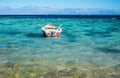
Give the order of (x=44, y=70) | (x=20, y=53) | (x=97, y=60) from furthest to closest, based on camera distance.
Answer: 1. (x=20, y=53)
2. (x=97, y=60)
3. (x=44, y=70)

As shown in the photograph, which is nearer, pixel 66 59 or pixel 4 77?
pixel 4 77

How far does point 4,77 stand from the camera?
11.7 metres

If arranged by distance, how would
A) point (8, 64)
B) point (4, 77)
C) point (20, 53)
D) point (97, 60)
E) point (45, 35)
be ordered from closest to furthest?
point (4, 77), point (8, 64), point (97, 60), point (20, 53), point (45, 35)

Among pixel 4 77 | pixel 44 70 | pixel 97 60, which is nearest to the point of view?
pixel 4 77

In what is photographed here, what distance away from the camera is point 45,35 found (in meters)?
29.7

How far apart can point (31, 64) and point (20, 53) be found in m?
3.78

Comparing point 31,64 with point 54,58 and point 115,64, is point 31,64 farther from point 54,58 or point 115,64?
point 115,64

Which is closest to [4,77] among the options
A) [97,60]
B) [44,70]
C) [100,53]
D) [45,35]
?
[44,70]

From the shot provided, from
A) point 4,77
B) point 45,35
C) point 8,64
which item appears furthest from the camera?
point 45,35

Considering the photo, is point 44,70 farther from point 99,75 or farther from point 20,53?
point 20,53

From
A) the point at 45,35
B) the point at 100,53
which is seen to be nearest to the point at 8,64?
the point at 100,53

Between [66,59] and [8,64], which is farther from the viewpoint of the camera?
[66,59]

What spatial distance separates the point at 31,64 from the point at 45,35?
1531cm

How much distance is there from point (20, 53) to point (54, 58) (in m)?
3.06
